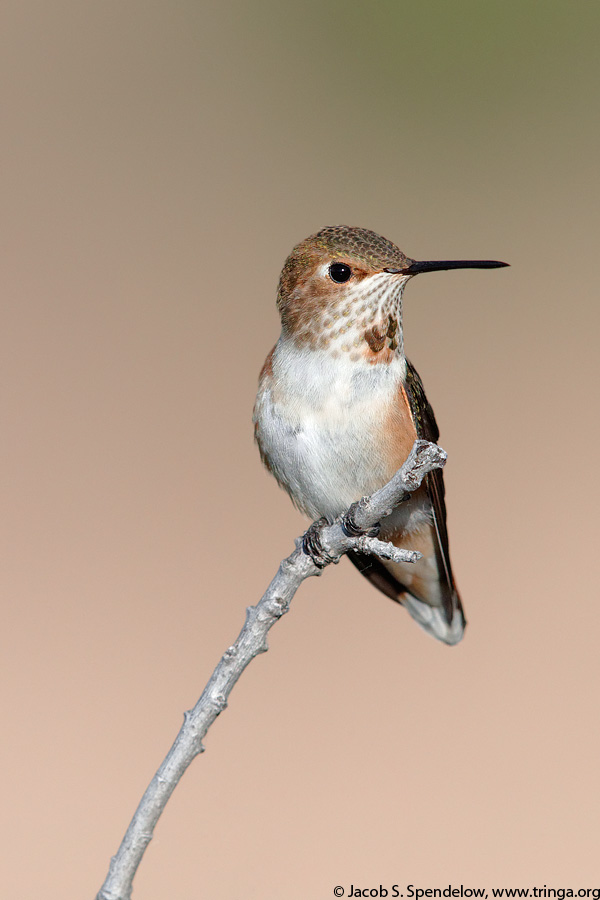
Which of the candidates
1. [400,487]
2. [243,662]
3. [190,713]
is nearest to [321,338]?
[400,487]

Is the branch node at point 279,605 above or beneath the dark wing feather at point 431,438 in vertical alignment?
beneath

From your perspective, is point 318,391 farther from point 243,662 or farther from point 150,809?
point 150,809

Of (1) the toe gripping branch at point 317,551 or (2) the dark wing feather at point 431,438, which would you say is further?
(2) the dark wing feather at point 431,438

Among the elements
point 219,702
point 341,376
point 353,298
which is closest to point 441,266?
point 353,298

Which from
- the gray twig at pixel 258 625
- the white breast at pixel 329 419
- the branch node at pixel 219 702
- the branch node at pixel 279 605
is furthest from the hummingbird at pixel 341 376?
the branch node at pixel 219 702

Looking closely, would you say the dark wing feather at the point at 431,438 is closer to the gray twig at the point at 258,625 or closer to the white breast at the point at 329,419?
the white breast at the point at 329,419

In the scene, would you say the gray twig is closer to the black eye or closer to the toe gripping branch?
the toe gripping branch
